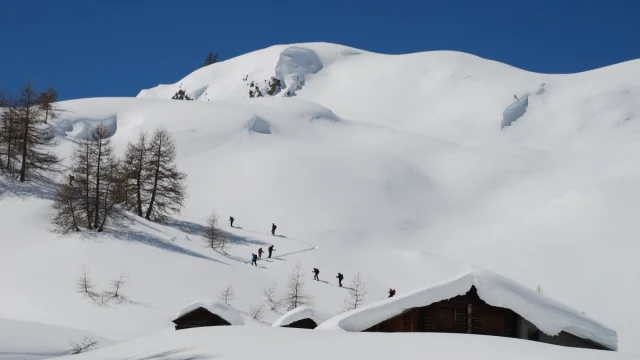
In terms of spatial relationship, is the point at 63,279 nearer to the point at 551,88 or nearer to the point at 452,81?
the point at 551,88

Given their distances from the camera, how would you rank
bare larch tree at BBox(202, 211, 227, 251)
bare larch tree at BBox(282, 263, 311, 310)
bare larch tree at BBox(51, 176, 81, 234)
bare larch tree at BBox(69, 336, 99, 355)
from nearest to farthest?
bare larch tree at BBox(69, 336, 99, 355)
bare larch tree at BBox(282, 263, 311, 310)
bare larch tree at BBox(51, 176, 81, 234)
bare larch tree at BBox(202, 211, 227, 251)

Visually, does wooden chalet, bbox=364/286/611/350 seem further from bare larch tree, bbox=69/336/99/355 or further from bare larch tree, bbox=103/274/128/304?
bare larch tree, bbox=103/274/128/304

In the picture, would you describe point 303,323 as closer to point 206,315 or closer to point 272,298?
point 206,315

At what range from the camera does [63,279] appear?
26047mm

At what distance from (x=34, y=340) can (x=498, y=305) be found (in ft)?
45.1

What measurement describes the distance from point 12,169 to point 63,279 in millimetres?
15619

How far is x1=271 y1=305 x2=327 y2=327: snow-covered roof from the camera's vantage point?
20562mm

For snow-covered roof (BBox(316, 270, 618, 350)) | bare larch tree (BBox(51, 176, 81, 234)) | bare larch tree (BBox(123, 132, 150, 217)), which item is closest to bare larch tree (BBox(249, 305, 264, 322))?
bare larch tree (BBox(51, 176, 81, 234))

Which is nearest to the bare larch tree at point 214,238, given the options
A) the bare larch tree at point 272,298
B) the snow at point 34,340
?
the bare larch tree at point 272,298

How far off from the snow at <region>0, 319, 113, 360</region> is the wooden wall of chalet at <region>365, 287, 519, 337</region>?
10.2 m

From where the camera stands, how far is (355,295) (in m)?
31.2

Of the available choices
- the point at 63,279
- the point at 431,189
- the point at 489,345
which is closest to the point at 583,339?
the point at 489,345

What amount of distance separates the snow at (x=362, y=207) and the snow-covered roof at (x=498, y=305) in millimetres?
13782

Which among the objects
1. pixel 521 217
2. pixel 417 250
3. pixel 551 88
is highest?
pixel 551 88
